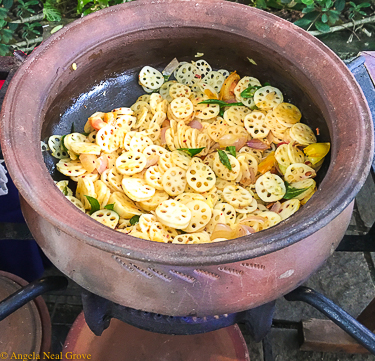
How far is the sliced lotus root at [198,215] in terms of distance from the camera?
3.84 feet

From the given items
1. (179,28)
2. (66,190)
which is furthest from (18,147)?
(179,28)

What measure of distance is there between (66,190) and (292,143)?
0.83 meters

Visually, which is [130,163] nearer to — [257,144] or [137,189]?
[137,189]

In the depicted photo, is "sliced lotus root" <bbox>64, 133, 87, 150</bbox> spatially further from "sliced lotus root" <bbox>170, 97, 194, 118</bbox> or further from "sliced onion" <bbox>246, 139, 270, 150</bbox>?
"sliced onion" <bbox>246, 139, 270, 150</bbox>

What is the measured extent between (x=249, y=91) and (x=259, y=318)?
0.86 metres

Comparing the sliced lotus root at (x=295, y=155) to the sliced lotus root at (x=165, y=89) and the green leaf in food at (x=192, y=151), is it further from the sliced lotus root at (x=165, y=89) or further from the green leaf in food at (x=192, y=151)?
the sliced lotus root at (x=165, y=89)

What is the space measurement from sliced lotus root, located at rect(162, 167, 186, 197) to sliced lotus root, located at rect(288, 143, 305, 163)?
386 millimetres

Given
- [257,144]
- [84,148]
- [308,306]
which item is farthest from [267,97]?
[308,306]

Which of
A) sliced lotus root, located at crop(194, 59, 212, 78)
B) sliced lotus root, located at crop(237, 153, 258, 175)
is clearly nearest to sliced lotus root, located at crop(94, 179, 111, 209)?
sliced lotus root, located at crop(237, 153, 258, 175)

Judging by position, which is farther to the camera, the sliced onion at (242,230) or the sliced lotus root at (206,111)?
the sliced lotus root at (206,111)

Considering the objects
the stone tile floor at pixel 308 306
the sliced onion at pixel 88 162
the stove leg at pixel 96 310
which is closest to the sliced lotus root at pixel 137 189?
the sliced onion at pixel 88 162

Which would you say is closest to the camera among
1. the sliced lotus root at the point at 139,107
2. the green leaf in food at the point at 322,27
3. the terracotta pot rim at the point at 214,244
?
the terracotta pot rim at the point at 214,244

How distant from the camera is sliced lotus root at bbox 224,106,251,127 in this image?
150 cm

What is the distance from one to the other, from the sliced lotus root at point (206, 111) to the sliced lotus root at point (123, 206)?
1.56ft
